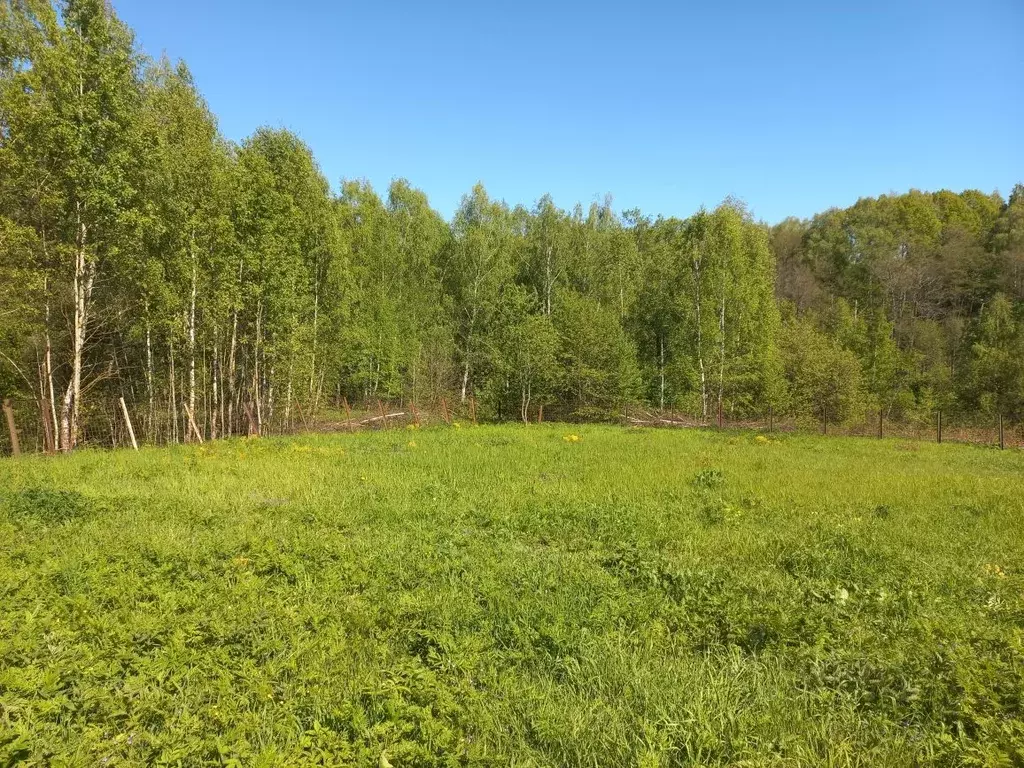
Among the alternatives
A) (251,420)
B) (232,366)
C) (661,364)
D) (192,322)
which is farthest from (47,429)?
(661,364)

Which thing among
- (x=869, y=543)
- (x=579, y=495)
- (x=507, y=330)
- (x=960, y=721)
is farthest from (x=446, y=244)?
(x=960, y=721)

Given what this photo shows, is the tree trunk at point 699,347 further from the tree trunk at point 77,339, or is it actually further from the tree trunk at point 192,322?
the tree trunk at point 77,339

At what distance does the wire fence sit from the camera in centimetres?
1806

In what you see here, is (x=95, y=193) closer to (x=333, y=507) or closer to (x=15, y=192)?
(x=15, y=192)

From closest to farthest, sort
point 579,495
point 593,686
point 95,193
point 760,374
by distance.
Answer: point 593,686, point 579,495, point 95,193, point 760,374

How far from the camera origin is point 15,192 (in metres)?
14.2

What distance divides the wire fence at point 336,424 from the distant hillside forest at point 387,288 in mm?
389

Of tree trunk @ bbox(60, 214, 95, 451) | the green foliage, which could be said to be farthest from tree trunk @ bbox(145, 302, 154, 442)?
the green foliage

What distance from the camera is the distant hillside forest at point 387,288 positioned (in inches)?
574

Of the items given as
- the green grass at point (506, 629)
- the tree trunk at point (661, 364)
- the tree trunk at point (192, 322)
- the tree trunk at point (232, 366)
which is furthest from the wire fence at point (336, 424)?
the green grass at point (506, 629)

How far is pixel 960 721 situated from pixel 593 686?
2.14 m

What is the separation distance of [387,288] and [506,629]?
101 feet

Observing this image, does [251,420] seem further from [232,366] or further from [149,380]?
[149,380]

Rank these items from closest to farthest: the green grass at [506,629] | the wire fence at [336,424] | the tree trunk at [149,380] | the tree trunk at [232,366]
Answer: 1. the green grass at [506,629]
2. the tree trunk at [149,380]
3. the wire fence at [336,424]
4. the tree trunk at [232,366]
